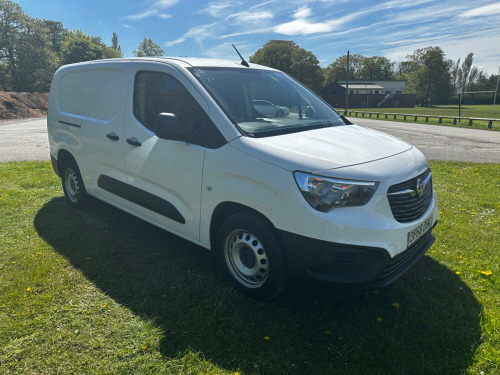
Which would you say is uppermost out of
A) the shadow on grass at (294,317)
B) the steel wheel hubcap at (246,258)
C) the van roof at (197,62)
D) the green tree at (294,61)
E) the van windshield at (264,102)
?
the green tree at (294,61)

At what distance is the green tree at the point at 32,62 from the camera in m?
50.8

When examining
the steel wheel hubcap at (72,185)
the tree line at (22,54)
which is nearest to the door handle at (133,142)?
the steel wheel hubcap at (72,185)

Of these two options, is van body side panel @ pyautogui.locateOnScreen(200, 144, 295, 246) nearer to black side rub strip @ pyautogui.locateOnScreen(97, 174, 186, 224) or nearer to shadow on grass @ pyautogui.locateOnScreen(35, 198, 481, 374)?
black side rub strip @ pyautogui.locateOnScreen(97, 174, 186, 224)

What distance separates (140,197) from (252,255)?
1.54 meters

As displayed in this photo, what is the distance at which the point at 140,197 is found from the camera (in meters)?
3.90

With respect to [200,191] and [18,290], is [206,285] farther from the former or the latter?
[18,290]

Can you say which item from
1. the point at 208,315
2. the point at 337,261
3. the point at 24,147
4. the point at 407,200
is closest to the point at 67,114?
the point at 208,315

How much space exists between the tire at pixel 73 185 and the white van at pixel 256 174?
75 centimetres

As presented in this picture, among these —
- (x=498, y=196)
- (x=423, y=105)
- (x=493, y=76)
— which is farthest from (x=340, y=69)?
(x=498, y=196)

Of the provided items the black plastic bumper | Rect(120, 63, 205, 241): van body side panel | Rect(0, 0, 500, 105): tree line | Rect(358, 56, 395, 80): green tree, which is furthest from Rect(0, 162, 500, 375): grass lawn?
Rect(358, 56, 395, 80): green tree

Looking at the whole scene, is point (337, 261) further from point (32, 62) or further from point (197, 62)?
point (32, 62)

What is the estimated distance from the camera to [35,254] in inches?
157

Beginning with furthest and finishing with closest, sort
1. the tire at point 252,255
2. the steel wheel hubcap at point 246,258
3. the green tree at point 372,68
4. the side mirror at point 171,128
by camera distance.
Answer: the green tree at point 372,68, the side mirror at point 171,128, the steel wheel hubcap at point 246,258, the tire at point 252,255

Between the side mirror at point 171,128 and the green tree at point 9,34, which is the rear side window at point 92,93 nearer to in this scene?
the side mirror at point 171,128
